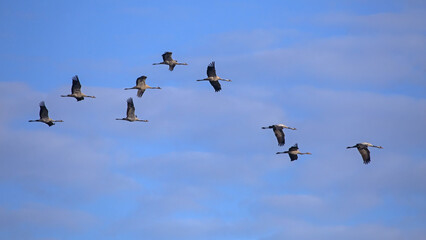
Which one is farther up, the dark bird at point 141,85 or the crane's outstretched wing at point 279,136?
the dark bird at point 141,85

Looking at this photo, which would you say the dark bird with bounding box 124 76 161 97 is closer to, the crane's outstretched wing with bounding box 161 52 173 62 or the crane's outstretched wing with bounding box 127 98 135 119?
the crane's outstretched wing with bounding box 127 98 135 119

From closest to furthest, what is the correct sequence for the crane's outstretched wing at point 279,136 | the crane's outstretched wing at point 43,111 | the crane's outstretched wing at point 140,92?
the crane's outstretched wing at point 279,136 → the crane's outstretched wing at point 43,111 → the crane's outstretched wing at point 140,92

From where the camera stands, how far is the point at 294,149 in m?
105

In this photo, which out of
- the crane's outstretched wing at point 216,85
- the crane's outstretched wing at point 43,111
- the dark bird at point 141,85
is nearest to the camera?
the crane's outstretched wing at point 216,85

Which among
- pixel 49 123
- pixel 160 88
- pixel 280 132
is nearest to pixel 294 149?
pixel 280 132

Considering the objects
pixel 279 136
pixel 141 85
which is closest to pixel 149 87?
pixel 141 85

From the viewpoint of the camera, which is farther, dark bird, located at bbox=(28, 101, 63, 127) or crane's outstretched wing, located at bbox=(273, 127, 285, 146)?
dark bird, located at bbox=(28, 101, 63, 127)

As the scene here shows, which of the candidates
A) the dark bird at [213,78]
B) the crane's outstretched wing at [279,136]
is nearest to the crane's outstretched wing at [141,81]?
the dark bird at [213,78]

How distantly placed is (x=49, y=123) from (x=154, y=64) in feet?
31.7

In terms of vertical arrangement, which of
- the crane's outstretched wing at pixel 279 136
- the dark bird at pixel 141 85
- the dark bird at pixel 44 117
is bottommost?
the crane's outstretched wing at pixel 279 136

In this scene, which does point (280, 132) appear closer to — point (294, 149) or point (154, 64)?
point (294, 149)

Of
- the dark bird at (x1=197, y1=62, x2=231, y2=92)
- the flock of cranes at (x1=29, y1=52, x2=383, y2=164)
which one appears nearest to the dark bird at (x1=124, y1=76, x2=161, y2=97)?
the flock of cranes at (x1=29, y1=52, x2=383, y2=164)

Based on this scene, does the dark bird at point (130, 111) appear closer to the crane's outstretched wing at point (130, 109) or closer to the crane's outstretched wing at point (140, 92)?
the crane's outstretched wing at point (130, 109)

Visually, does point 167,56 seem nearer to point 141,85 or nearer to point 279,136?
point 141,85
